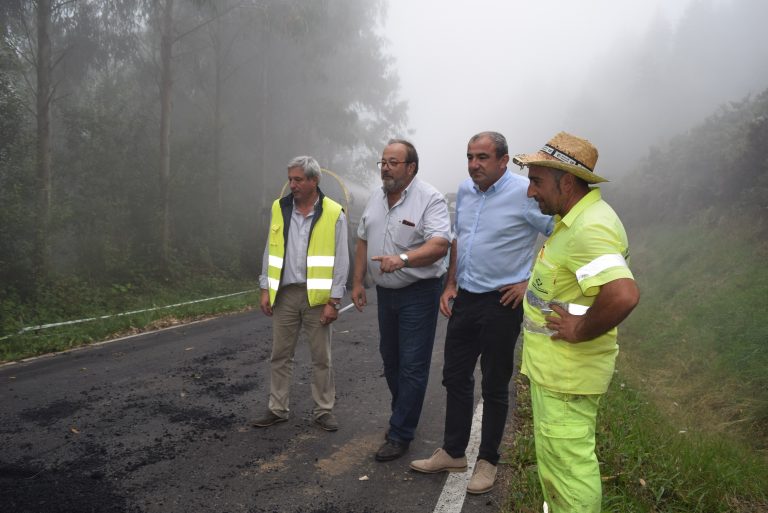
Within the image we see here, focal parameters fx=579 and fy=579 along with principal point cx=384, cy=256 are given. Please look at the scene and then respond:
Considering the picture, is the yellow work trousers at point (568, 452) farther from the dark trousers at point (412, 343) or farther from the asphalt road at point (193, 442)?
the dark trousers at point (412, 343)

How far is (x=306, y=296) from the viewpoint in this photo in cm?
484

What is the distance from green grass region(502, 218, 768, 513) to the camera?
12.4 feet

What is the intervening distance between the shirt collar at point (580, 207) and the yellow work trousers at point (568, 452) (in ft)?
2.49

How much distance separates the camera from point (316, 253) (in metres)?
4.79

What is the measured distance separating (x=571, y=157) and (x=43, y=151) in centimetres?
1236

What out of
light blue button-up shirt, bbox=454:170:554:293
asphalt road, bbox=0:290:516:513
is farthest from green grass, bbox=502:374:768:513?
light blue button-up shirt, bbox=454:170:554:293

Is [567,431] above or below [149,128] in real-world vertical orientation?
below

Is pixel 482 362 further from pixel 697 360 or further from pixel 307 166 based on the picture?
pixel 697 360

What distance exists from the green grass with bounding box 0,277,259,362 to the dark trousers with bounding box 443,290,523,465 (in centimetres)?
616

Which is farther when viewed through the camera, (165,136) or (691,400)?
(165,136)

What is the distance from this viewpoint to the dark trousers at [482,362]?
3.75 m

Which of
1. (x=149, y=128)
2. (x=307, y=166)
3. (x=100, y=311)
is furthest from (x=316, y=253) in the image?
(x=149, y=128)

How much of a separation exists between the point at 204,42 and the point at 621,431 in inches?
826

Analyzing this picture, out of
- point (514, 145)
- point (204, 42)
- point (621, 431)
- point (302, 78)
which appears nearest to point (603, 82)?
point (514, 145)
